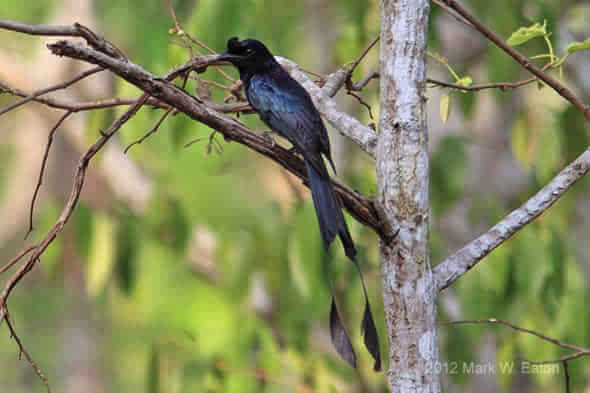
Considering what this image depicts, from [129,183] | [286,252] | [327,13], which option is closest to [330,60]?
[327,13]

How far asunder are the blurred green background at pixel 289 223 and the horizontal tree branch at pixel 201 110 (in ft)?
1.78

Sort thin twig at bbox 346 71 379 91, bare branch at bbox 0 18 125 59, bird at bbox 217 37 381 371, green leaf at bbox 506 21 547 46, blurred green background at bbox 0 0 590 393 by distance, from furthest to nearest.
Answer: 1. blurred green background at bbox 0 0 590 393
2. thin twig at bbox 346 71 379 91
3. green leaf at bbox 506 21 547 46
4. bird at bbox 217 37 381 371
5. bare branch at bbox 0 18 125 59

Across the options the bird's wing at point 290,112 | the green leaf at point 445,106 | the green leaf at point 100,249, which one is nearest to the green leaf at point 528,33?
the green leaf at point 445,106

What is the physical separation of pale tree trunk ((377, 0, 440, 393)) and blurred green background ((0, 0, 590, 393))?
73 cm

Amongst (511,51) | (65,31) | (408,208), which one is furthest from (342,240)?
(65,31)

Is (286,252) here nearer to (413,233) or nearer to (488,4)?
(488,4)

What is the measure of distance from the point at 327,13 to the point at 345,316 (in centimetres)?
279

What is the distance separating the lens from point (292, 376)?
10.7ft

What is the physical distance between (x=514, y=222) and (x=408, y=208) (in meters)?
0.28

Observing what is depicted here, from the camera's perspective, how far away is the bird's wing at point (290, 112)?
1.81 m

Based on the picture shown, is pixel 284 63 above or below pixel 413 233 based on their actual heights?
above

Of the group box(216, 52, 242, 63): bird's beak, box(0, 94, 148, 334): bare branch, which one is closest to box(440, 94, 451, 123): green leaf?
box(216, 52, 242, 63): bird's beak

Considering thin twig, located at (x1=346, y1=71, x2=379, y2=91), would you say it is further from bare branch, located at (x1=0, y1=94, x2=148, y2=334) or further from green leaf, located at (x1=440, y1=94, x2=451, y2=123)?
bare branch, located at (x1=0, y1=94, x2=148, y2=334)

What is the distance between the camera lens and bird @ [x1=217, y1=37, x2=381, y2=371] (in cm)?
148
